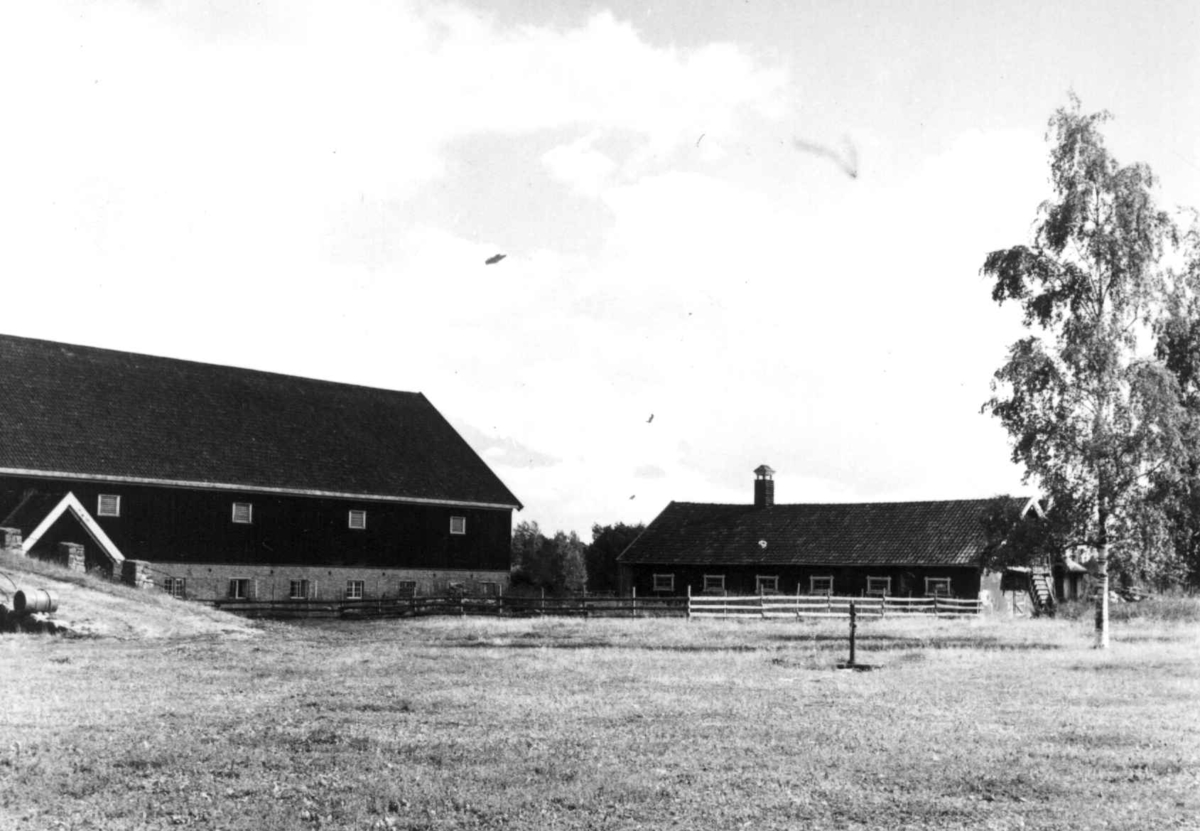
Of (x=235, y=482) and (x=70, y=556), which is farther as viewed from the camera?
(x=235, y=482)

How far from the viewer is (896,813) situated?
10320 millimetres

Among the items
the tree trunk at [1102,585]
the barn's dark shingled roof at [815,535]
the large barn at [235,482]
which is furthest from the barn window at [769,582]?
the tree trunk at [1102,585]

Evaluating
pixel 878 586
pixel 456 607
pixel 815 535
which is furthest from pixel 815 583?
pixel 456 607

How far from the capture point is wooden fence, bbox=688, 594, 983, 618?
41625 millimetres

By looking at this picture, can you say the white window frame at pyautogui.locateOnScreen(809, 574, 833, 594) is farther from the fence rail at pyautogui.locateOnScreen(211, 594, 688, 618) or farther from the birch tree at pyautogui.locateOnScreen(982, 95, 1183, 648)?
the birch tree at pyautogui.locateOnScreen(982, 95, 1183, 648)

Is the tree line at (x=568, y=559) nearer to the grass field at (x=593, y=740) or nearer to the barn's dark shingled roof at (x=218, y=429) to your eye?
the barn's dark shingled roof at (x=218, y=429)

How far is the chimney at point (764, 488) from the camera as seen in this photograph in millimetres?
60406

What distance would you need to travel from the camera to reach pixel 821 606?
42.9m

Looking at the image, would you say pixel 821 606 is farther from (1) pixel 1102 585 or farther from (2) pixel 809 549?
(1) pixel 1102 585

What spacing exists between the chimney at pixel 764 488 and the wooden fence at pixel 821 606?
15.7 metres

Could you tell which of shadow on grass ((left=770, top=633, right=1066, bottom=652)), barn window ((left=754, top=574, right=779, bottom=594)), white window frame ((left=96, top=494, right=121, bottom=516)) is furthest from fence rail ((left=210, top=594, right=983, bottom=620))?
barn window ((left=754, top=574, right=779, bottom=594))

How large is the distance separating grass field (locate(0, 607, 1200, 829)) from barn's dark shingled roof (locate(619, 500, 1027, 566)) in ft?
77.7

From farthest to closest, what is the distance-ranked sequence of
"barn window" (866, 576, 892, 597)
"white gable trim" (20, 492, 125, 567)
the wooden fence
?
1. "barn window" (866, 576, 892, 597)
2. the wooden fence
3. "white gable trim" (20, 492, 125, 567)

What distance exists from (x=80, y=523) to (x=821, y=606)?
89.7 ft
